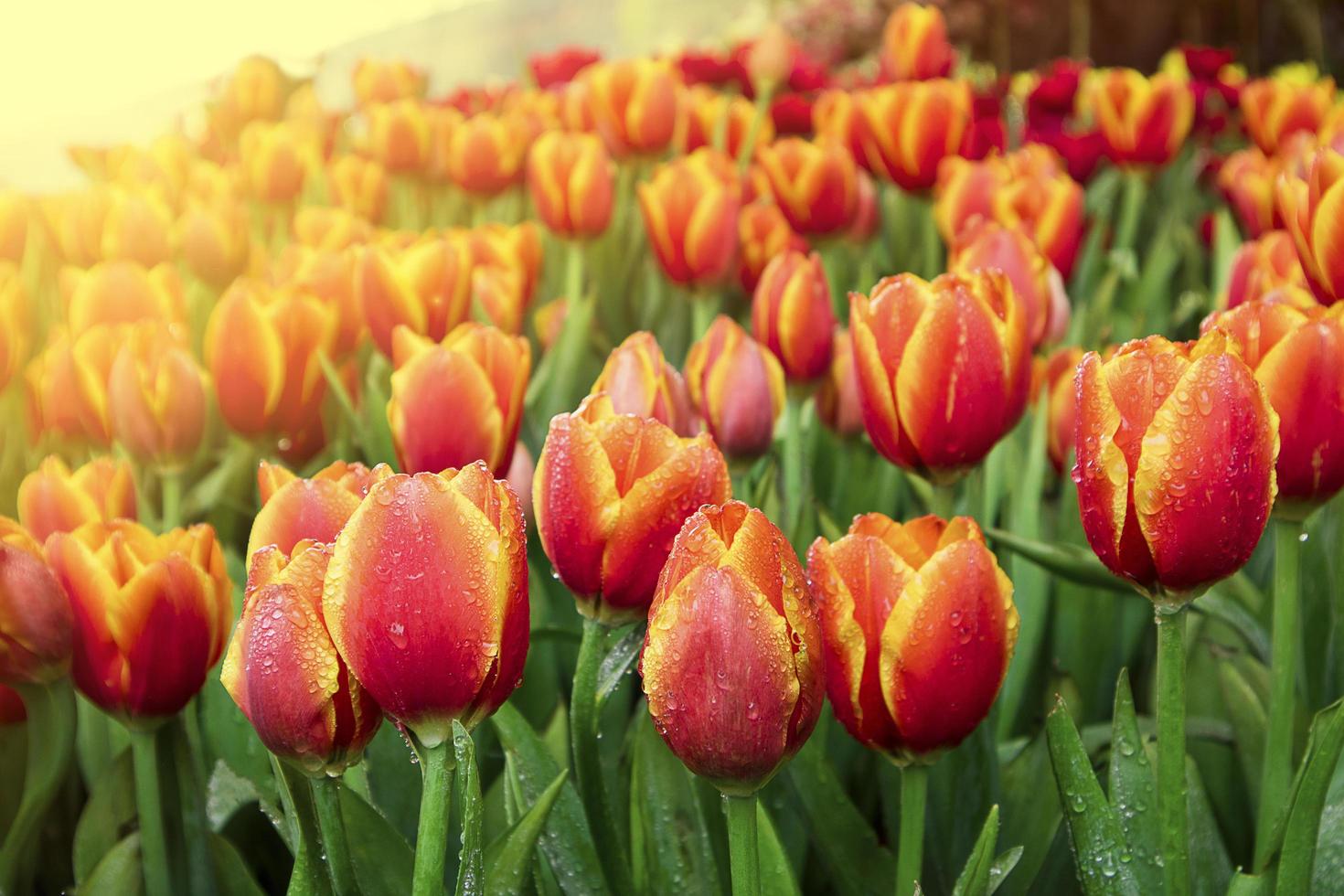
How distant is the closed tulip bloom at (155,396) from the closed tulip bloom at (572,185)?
706 mm

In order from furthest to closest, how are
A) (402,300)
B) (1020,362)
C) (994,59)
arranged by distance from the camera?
(994,59) < (402,300) < (1020,362)

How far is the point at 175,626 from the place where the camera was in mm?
728

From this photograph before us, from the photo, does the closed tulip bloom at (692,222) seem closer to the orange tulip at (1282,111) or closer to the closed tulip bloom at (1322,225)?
the closed tulip bloom at (1322,225)

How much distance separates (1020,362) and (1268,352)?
0.16m

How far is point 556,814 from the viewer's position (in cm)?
75

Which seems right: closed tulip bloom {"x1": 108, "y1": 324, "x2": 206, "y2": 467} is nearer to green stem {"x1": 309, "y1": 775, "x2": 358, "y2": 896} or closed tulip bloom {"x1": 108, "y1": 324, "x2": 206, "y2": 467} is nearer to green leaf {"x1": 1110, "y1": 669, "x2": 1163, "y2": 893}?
green stem {"x1": 309, "y1": 775, "x2": 358, "y2": 896}

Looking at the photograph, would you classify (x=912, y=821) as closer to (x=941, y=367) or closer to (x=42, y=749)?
(x=941, y=367)

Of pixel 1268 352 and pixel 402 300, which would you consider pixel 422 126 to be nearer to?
pixel 402 300

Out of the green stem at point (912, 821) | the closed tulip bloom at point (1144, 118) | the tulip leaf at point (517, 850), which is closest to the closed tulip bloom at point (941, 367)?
the green stem at point (912, 821)

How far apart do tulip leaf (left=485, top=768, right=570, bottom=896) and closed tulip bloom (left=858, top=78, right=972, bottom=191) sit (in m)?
1.33

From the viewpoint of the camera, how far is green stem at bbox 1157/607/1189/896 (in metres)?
0.67

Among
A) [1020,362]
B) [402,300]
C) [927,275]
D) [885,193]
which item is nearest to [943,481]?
[1020,362]

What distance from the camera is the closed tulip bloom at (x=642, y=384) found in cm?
86

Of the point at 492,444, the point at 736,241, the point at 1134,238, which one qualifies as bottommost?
the point at 1134,238
